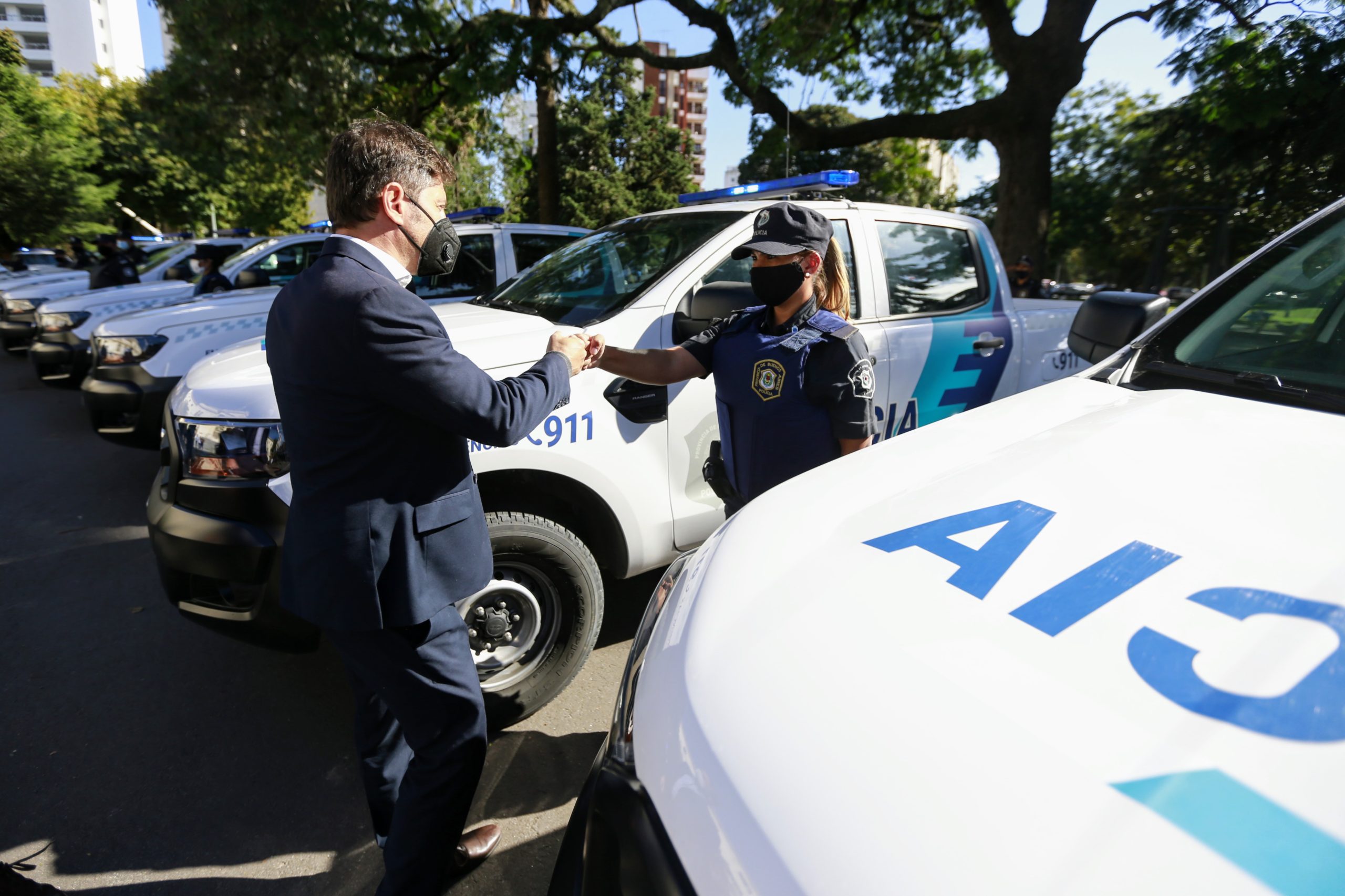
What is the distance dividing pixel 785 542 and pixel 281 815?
6.53ft

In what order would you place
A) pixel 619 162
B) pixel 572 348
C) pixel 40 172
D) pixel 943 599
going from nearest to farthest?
1. pixel 943 599
2. pixel 572 348
3. pixel 40 172
4. pixel 619 162

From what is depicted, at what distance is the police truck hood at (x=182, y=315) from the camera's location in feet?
17.6

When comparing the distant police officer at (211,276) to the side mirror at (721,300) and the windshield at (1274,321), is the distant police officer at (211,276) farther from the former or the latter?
the windshield at (1274,321)

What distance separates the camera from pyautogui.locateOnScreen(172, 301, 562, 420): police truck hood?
249 cm

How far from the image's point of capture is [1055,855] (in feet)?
2.55

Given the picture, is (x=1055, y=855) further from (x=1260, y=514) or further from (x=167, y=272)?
(x=167, y=272)

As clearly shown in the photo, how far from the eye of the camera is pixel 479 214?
6.66 meters

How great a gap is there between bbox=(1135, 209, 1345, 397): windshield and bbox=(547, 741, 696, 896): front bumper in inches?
63.2

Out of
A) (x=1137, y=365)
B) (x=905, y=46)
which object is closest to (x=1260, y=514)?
(x=1137, y=365)

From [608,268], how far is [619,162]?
1892 inches

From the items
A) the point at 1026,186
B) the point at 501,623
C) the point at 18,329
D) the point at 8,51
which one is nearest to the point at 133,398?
the point at 501,623

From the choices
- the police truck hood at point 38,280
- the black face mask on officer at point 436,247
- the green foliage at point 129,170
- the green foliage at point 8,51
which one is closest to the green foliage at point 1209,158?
the black face mask on officer at point 436,247

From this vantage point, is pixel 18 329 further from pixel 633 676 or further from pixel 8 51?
pixel 8 51

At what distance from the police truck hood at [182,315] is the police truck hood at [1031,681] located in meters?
5.21
